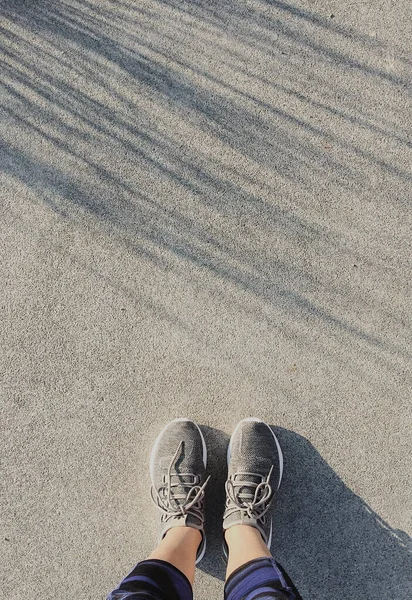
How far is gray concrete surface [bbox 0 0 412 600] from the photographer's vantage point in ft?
6.36

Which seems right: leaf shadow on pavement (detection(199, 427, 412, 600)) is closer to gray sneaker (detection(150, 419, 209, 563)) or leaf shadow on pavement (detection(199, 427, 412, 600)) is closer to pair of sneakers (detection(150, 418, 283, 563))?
pair of sneakers (detection(150, 418, 283, 563))

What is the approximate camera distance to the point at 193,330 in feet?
6.42

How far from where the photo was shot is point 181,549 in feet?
5.76

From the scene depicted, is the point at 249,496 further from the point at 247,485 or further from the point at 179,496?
the point at 179,496

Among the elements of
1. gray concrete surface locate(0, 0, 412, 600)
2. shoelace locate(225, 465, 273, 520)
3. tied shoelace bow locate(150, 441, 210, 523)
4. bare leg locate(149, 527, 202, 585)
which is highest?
gray concrete surface locate(0, 0, 412, 600)

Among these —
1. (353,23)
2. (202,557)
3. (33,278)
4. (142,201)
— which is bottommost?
(202,557)

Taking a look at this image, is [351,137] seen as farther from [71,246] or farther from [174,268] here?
[71,246]

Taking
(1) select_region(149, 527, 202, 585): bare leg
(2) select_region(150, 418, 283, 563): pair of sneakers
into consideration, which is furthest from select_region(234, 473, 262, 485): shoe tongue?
(1) select_region(149, 527, 202, 585): bare leg

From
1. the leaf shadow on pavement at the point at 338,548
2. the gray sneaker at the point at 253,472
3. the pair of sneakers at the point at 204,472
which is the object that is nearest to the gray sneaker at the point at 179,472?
the pair of sneakers at the point at 204,472

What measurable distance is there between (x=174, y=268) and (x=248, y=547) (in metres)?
1.04

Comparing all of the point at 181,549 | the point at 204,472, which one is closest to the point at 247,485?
the point at 204,472

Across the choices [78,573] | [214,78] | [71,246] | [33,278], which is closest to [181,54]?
[214,78]

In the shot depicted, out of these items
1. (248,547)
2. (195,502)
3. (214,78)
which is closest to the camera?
(248,547)

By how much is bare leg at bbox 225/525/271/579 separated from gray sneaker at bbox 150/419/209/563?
122 mm
